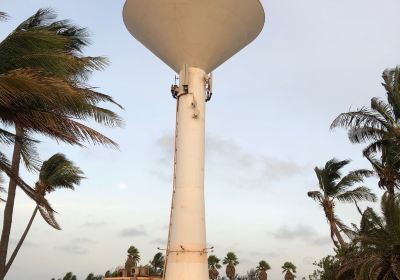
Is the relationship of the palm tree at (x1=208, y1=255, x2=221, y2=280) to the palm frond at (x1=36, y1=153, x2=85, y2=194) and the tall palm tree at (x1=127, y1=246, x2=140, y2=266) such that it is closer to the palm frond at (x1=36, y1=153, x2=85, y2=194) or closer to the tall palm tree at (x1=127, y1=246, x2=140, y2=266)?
the tall palm tree at (x1=127, y1=246, x2=140, y2=266)

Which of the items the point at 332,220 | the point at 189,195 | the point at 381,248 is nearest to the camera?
the point at 189,195

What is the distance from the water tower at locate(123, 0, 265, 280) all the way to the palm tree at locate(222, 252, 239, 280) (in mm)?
43112

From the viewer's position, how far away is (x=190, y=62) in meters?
19.4

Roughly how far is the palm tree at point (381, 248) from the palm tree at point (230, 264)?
3901 centimetres

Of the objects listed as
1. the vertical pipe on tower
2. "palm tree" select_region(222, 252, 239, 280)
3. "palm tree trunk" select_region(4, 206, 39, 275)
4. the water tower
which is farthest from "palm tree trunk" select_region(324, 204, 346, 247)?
"palm tree" select_region(222, 252, 239, 280)

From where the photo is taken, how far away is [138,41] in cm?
2128

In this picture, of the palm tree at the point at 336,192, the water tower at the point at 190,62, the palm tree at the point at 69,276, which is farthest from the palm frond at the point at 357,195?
the palm tree at the point at 69,276

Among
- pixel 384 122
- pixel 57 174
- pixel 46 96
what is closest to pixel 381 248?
pixel 384 122

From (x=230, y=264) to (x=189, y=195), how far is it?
44.4 meters

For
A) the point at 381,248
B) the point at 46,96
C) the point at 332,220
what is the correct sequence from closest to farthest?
the point at 46,96 < the point at 381,248 < the point at 332,220

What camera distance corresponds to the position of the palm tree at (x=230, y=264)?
5859 centimetres

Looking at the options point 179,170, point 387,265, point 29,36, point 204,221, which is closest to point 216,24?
point 179,170

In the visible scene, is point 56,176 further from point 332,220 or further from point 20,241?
point 332,220

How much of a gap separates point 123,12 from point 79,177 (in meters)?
11.3
